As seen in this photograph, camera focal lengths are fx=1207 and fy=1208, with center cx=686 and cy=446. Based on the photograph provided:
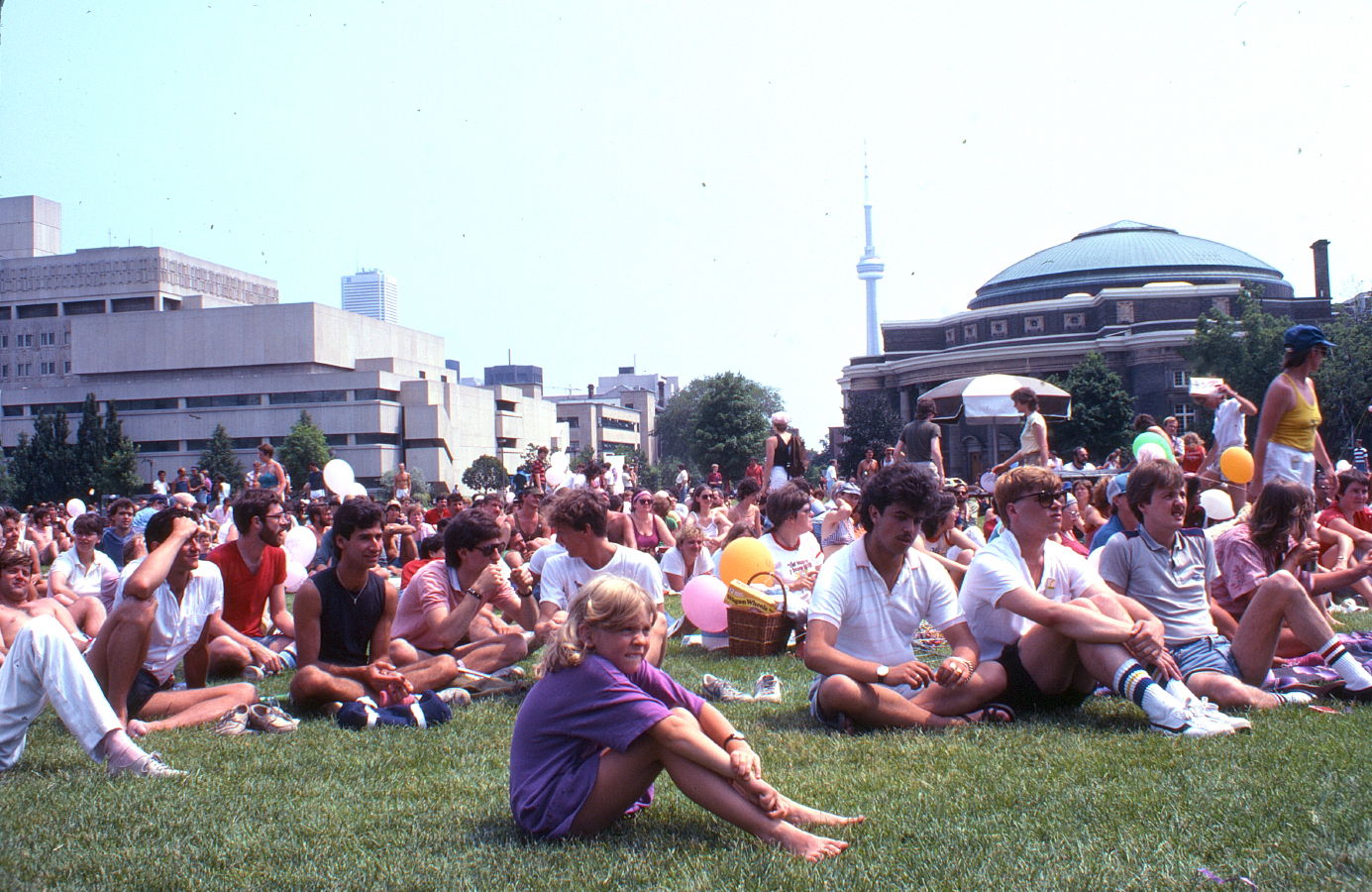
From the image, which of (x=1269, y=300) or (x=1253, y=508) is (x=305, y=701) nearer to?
(x=1253, y=508)

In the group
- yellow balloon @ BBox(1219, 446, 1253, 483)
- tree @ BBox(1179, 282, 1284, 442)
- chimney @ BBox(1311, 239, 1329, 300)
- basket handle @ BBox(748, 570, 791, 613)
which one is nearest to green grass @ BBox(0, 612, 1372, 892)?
basket handle @ BBox(748, 570, 791, 613)

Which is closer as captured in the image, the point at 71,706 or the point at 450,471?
the point at 71,706

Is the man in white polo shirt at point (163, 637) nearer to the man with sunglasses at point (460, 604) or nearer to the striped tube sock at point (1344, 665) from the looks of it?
the man with sunglasses at point (460, 604)

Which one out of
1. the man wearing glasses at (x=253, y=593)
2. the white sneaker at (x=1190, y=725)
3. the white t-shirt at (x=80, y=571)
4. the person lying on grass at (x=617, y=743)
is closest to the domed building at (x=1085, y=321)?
the white t-shirt at (x=80, y=571)

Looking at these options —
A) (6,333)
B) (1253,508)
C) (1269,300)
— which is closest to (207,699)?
(1253,508)

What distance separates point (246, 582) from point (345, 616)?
6.32 ft

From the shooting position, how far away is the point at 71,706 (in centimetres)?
500

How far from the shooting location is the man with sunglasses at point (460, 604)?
716cm

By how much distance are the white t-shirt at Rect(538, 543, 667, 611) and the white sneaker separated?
294cm

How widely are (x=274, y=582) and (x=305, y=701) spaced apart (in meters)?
2.19

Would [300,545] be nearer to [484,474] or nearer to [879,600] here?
[879,600]

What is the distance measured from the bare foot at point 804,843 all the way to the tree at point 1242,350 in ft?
186

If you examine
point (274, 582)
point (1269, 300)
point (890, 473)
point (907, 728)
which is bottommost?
point (907, 728)

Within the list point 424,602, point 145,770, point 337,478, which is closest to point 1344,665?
point 424,602
